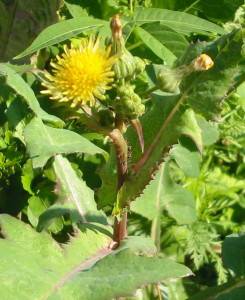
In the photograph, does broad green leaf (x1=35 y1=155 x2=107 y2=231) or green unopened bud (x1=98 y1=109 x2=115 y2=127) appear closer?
A: green unopened bud (x1=98 y1=109 x2=115 y2=127)

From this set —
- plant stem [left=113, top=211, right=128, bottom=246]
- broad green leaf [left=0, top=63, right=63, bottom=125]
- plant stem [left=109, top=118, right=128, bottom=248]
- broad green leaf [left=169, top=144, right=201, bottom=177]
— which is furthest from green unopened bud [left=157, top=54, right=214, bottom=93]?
broad green leaf [left=169, top=144, right=201, bottom=177]

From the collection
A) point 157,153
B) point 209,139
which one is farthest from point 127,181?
point 209,139

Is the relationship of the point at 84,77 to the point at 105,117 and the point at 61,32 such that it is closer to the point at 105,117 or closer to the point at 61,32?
the point at 105,117

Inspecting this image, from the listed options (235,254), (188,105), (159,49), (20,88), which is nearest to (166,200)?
(235,254)

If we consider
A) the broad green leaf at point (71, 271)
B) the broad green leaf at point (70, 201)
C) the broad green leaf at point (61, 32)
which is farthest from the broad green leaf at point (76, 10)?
the broad green leaf at point (71, 271)

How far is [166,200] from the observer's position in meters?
→ 1.60

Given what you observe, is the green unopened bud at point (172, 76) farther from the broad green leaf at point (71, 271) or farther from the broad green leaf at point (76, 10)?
the broad green leaf at point (76, 10)

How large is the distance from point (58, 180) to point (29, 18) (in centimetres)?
47

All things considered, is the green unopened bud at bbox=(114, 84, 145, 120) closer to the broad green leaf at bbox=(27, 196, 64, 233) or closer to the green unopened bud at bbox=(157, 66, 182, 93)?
the green unopened bud at bbox=(157, 66, 182, 93)

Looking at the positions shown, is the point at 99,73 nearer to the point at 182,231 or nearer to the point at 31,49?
the point at 31,49

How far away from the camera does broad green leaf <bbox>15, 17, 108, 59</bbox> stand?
127cm

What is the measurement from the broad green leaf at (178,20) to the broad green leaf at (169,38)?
0.03 meters

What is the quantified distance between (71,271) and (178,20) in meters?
0.58

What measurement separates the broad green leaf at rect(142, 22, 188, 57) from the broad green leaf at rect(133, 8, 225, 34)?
0.08 ft
